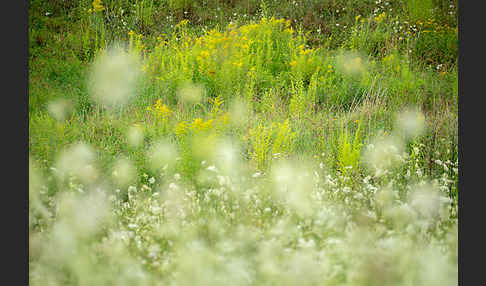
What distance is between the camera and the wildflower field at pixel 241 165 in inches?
97.4

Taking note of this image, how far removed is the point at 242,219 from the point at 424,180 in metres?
1.54

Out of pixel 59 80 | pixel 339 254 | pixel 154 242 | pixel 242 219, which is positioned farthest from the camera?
pixel 59 80

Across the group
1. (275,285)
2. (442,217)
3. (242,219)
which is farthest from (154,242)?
(442,217)

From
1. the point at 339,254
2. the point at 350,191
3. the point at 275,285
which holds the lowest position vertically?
the point at 275,285

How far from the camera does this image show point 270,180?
3.46 meters

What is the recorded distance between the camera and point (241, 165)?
3848 millimetres

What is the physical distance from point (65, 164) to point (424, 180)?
2.81 m

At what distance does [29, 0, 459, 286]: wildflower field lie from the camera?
8.12ft

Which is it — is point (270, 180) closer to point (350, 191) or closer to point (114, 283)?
point (350, 191)

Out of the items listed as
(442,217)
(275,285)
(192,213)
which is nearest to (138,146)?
(192,213)

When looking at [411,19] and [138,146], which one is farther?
[411,19]

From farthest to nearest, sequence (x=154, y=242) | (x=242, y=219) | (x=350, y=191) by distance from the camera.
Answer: (x=350, y=191), (x=242, y=219), (x=154, y=242)

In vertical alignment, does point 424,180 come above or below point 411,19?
below

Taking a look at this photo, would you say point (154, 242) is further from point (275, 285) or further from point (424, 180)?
point (424, 180)
